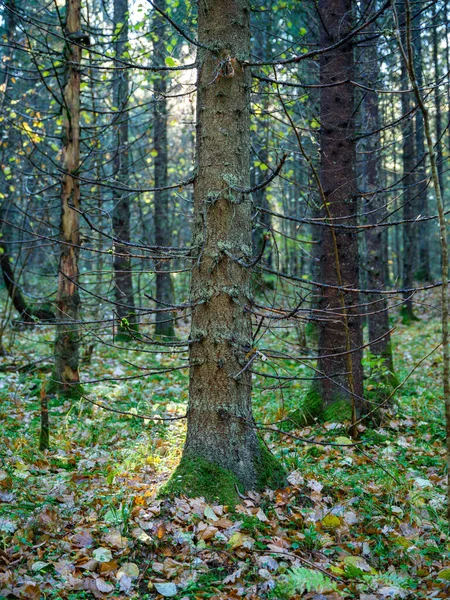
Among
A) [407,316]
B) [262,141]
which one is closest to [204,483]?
[262,141]

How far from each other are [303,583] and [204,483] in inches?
45.4

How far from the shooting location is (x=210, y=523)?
11.9 feet

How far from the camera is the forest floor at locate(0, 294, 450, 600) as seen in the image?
10.2ft

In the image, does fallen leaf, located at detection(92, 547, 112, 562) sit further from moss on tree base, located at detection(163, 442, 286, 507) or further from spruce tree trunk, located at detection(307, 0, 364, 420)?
spruce tree trunk, located at detection(307, 0, 364, 420)

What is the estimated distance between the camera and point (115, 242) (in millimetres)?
3807

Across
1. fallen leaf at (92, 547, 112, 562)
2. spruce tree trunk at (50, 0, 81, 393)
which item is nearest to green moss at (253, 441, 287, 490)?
fallen leaf at (92, 547, 112, 562)

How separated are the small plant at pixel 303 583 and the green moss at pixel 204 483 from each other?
33.4 inches

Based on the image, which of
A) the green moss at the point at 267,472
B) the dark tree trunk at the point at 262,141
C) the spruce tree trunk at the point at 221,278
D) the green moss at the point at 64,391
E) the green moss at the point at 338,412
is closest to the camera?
the spruce tree trunk at the point at 221,278

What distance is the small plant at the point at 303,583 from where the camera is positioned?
3.00m

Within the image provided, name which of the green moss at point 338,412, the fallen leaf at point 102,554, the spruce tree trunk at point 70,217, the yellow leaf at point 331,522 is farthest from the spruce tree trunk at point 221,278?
the spruce tree trunk at point 70,217

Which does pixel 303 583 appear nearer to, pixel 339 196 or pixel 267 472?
pixel 267 472

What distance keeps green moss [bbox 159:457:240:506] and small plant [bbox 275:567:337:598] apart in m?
0.85

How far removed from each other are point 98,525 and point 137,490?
2.03 feet

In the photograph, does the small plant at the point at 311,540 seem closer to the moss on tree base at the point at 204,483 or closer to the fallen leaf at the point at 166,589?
the moss on tree base at the point at 204,483
